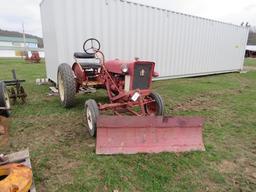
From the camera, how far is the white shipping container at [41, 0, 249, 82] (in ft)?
16.0

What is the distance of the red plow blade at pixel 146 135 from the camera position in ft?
7.88

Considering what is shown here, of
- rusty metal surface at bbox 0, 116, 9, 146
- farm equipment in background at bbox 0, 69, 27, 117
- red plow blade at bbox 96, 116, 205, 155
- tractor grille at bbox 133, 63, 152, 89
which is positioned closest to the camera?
red plow blade at bbox 96, 116, 205, 155

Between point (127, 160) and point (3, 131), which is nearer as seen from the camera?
point (127, 160)

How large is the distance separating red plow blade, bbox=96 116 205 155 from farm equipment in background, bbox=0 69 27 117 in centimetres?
171

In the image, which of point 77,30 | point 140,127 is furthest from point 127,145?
point 77,30

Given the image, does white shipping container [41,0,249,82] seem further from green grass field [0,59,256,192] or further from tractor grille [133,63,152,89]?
tractor grille [133,63,152,89]

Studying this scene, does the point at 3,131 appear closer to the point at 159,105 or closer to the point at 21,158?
the point at 21,158

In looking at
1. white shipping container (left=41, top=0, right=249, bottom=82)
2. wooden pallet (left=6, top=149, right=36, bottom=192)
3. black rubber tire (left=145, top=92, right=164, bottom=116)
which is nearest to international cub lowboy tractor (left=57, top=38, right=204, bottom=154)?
black rubber tire (left=145, top=92, right=164, bottom=116)

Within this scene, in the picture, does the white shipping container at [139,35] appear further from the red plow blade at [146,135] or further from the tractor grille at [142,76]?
the red plow blade at [146,135]

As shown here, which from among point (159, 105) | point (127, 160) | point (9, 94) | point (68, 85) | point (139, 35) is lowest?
point (127, 160)

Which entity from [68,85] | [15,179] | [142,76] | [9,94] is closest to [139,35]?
[68,85]

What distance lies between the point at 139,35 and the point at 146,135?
4288 millimetres

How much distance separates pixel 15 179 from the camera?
4.98 feet

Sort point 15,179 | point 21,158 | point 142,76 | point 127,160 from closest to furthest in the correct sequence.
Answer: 1. point 15,179
2. point 21,158
3. point 127,160
4. point 142,76
